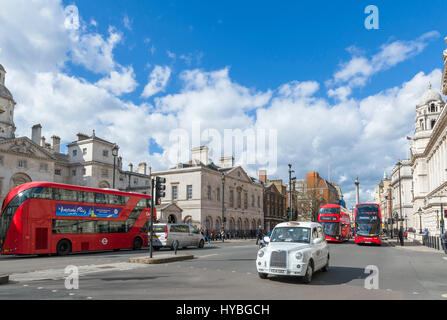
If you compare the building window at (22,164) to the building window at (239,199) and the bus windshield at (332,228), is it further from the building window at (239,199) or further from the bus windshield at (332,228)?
the bus windshield at (332,228)

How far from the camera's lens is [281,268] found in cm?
1003

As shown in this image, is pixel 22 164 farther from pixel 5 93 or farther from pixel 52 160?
pixel 5 93

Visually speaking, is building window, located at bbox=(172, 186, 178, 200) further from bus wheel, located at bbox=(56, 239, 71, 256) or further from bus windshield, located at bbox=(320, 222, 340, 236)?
bus wheel, located at bbox=(56, 239, 71, 256)

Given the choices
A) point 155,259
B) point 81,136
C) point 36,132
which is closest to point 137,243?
point 155,259

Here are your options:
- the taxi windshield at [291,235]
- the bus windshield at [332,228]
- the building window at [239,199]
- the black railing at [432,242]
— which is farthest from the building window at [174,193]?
the taxi windshield at [291,235]

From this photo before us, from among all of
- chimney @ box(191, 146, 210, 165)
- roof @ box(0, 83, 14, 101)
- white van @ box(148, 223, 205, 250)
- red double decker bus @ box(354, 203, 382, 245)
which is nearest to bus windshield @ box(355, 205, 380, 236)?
red double decker bus @ box(354, 203, 382, 245)

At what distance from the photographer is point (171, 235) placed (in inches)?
1004

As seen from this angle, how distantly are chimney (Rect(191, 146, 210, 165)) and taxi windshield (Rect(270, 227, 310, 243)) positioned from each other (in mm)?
49117

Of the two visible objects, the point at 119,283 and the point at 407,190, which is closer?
the point at 119,283
